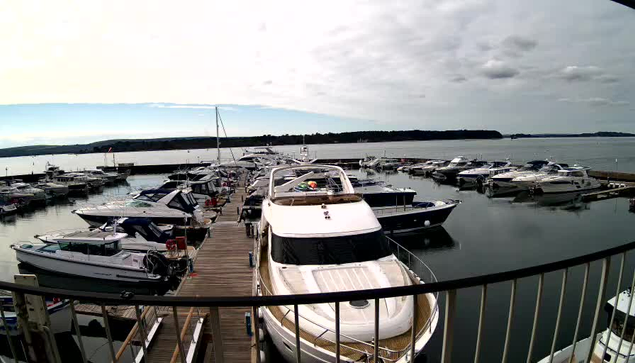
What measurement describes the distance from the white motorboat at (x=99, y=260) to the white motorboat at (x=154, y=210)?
5586 millimetres

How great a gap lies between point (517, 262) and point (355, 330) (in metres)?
13.8

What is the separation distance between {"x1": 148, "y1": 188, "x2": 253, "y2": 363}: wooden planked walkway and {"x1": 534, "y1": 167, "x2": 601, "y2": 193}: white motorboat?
29893 mm

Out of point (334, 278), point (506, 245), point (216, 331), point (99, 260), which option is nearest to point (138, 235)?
point (99, 260)

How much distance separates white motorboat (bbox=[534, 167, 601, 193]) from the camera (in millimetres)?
31469

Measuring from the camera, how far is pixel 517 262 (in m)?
15.6

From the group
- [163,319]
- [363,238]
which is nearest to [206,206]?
[163,319]

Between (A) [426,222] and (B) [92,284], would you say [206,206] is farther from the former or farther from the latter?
(A) [426,222]

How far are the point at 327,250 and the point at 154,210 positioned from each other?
1560 cm

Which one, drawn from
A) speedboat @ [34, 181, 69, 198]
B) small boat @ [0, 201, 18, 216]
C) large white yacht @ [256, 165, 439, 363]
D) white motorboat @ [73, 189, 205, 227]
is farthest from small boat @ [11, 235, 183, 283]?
speedboat @ [34, 181, 69, 198]

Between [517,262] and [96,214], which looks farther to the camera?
[96,214]

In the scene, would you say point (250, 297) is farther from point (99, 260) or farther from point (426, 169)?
point (426, 169)

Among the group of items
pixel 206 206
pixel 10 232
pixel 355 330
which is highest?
pixel 355 330

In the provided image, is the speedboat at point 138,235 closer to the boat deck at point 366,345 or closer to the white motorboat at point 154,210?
the white motorboat at point 154,210

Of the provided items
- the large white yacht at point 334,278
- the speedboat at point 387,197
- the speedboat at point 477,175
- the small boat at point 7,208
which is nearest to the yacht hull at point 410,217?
the speedboat at point 387,197
